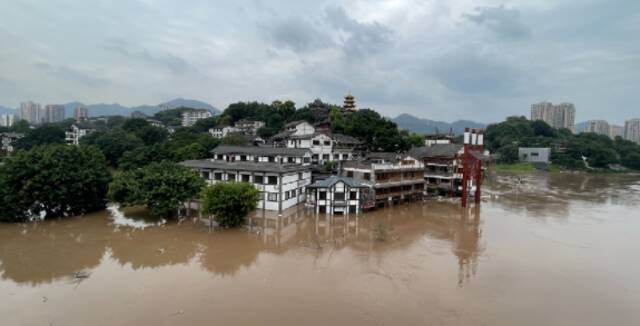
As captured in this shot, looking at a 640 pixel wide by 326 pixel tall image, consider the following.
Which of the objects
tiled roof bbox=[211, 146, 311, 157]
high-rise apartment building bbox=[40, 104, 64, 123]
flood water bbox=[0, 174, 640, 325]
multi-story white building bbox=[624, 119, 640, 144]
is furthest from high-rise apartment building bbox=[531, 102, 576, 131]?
high-rise apartment building bbox=[40, 104, 64, 123]

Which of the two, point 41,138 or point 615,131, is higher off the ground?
point 615,131

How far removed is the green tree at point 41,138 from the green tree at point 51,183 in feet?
183

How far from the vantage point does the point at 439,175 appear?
134 ft

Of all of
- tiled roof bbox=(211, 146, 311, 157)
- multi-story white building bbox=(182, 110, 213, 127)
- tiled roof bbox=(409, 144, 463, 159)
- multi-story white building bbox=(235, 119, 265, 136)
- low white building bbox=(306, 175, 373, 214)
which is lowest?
low white building bbox=(306, 175, 373, 214)

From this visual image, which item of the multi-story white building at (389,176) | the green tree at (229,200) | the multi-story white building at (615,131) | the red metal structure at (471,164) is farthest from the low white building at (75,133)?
the multi-story white building at (615,131)

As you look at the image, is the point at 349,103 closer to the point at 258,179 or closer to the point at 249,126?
the point at 249,126

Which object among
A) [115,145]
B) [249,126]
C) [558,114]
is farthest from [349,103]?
[558,114]

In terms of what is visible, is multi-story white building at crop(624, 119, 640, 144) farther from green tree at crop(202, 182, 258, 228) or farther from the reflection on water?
green tree at crop(202, 182, 258, 228)

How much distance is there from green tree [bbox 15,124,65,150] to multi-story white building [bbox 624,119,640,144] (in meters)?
244

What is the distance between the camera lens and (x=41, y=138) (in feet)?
241

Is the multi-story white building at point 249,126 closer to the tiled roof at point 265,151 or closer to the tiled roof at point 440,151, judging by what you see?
the tiled roof at point 265,151

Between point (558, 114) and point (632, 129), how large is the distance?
45053 mm

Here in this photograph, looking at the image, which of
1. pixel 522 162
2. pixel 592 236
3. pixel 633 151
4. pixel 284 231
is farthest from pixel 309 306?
pixel 633 151

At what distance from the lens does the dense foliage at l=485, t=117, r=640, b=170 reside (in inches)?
3381
